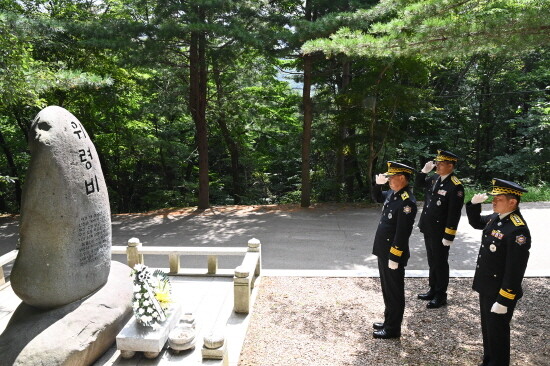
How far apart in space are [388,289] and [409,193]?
3.91ft

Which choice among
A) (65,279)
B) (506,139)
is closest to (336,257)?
(65,279)

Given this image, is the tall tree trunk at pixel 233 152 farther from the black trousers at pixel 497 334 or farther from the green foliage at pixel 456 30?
the black trousers at pixel 497 334

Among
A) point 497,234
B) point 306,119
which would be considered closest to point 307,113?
point 306,119

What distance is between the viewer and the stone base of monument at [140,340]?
427cm

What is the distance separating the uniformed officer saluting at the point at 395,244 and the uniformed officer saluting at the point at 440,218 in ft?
3.13

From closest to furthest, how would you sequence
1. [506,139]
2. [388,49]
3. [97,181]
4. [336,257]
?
[97,181]
[388,49]
[336,257]
[506,139]

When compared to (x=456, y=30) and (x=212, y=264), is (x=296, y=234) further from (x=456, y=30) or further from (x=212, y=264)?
(x=456, y=30)

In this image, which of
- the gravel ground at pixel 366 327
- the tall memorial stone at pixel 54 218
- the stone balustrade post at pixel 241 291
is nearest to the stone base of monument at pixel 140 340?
the tall memorial stone at pixel 54 218

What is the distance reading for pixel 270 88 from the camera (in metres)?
17.8

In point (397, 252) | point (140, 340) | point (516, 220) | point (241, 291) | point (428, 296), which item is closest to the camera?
point (516, 220)

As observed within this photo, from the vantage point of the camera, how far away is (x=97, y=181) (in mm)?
4797

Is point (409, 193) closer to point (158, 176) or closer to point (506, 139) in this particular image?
point (158, 176)

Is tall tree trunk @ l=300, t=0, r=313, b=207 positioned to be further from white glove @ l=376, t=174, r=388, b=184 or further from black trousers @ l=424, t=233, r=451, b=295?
white glove @ l=376, t=174, r=388, b=184

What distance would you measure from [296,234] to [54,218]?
681 centimetres
